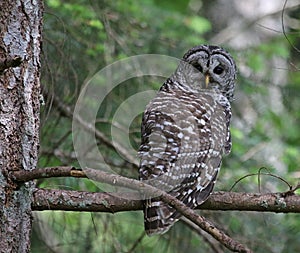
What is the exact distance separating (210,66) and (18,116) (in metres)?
1.87

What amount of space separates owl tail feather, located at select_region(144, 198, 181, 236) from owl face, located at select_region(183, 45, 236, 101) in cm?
119

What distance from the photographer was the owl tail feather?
292 cm

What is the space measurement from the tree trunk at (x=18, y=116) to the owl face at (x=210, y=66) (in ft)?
5.56

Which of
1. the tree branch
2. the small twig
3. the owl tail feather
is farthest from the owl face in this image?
the small twig

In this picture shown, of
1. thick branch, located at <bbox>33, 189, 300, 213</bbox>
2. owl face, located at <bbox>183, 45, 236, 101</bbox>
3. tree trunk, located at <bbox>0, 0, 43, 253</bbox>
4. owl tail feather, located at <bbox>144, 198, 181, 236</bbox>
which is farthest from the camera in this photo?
owl face, located at <bbox>183, 45, 236, 101</bbox>

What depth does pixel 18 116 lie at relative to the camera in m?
2.38

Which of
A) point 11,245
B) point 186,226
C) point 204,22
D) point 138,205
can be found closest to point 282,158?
point 204,22

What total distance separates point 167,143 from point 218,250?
87 centimetres

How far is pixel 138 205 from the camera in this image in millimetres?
2691

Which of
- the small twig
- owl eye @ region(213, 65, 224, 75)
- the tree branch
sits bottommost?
the tree branch

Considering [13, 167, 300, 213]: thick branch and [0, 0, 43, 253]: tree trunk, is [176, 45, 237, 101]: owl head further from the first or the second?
[0, 0, 43, 253]: tree trunk

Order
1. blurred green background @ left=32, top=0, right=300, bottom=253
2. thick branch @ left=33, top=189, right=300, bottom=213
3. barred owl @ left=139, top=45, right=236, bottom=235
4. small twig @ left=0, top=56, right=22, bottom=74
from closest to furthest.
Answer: small twig @ left=0, top=56, right=22, bottom=74 → thick branch @ left=33, top=189, right=300, bottom=213 → barred owl @ left=139, top=45, right=236, bottom=235 → blurred green background @ left=32, top=0, right=300, bottom=253

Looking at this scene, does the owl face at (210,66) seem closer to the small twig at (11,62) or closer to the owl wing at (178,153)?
the owl wing at (178,153)

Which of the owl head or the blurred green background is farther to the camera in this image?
the owl head
